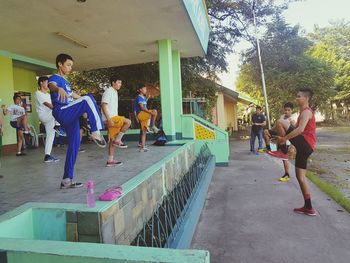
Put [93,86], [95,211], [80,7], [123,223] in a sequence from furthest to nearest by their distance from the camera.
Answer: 1. [93,86]
2. [80,7]
3. [123,223]
4. [95,211]

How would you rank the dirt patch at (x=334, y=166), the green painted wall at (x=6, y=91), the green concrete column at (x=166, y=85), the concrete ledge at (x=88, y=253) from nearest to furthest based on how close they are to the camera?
the concrete ledge at (x=88, y=253) → the dirt patch at (x=334, y=166) → the green painted wall at (x=6, y=91) → the green concrete column at (x=166, y=85)

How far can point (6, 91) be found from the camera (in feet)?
28.2

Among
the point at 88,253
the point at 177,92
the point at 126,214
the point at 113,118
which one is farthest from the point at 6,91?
the point at 88,253

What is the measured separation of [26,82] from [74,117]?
8429 mm

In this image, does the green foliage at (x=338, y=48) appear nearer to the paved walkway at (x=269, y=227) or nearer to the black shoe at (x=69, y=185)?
the paved walkway at (x=269, y=227)

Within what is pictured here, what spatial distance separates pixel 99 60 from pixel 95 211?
9144mm

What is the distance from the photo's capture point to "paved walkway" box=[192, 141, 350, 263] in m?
3.76

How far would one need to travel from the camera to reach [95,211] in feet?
8.07

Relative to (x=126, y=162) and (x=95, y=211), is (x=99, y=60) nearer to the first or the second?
(x=126, y=162)

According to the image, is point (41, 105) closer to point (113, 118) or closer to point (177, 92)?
point (113, 118)

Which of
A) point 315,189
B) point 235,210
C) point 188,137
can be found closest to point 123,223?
point 235,210

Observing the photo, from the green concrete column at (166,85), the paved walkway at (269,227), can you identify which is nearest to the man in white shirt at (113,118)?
the paved walkway at (269,227)

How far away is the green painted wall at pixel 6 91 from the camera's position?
8.46 meters

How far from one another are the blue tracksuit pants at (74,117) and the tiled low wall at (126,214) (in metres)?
0.70
